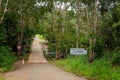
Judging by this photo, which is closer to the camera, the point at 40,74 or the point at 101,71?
the point at 101,71

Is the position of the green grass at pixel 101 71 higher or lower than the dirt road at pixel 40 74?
higher

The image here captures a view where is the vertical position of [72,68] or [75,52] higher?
[75,52]

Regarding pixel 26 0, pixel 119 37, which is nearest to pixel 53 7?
pixel 26 0

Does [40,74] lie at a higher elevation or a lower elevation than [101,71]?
lower

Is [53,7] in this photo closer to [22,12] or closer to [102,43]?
[22,12]

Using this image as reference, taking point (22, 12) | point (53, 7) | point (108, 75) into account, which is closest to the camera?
point (108, 75)

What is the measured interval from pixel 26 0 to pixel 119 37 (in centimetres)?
2003

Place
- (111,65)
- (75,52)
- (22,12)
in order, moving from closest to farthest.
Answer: (111,65), (75,52), (22,12)

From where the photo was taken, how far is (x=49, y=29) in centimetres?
4862

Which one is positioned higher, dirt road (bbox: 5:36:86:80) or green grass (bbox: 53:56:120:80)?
green grass (bbox: 53:56:120:80)

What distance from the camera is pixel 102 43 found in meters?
27.2

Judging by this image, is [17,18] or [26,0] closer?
[26,0]

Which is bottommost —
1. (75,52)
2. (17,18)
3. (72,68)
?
(72,68)

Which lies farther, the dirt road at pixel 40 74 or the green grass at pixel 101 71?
the dirt road at pixel 40 74
